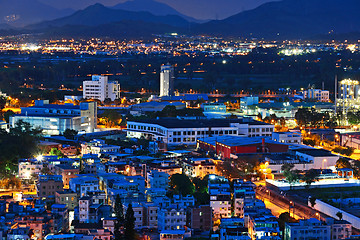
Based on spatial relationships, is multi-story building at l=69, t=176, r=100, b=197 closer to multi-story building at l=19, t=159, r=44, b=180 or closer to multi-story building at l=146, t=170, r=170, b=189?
multi-story building at l=146, t=170, r=170, b=189

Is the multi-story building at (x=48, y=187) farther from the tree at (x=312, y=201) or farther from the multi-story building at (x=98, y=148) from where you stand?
the tree at (x=312, y=201)

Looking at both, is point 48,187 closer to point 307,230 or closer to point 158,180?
point 158,180

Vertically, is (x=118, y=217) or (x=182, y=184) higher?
(x=182, y=184)

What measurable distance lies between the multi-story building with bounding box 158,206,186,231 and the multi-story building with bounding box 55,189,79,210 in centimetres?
153

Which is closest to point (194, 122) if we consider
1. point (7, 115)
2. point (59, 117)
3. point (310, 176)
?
point (59, 117)

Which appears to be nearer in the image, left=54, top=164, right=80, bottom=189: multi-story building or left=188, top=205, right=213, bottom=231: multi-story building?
left=188, top=205, right=213, bottom=231: multi-story building

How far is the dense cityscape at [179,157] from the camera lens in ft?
37.6

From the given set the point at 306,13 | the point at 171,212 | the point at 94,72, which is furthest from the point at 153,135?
the point at 306,13

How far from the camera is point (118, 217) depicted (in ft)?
37.6

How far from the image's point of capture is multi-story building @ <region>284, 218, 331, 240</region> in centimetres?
1096

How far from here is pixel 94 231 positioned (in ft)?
35.8

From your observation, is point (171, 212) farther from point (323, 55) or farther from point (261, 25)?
point (261, 25)

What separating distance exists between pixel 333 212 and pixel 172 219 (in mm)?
2240

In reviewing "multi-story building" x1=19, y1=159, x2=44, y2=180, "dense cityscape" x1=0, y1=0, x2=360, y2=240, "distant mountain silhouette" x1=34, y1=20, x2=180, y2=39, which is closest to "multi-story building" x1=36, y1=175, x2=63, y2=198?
"dense cityscape" x1=0, y1=0, x2=360, y2=240
